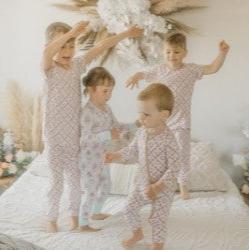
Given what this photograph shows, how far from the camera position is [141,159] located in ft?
7.43

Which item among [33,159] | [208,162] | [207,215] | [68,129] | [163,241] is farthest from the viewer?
[33,159]

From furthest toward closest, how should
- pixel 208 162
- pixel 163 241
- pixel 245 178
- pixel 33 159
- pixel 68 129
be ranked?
pixel 33 159
pixel 245 178
pixel 208 162
pixel 68 129
pixel 163 241

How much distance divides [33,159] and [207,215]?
1.33 meters

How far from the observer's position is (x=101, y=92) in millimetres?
2461

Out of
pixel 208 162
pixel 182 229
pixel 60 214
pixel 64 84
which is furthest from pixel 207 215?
pixel 64 84

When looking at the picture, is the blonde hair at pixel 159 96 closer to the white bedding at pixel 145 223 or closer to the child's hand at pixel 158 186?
the child's hand at pixel 158 186

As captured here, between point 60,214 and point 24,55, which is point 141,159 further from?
point 24,55

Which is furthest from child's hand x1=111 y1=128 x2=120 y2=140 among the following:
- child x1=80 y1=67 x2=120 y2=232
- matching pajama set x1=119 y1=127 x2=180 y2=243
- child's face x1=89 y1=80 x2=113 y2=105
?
matching pajama set x1=119 y1=127 x2=180 y2=243

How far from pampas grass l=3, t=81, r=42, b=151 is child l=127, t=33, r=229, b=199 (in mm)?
972

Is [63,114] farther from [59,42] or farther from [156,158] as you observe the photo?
[156,158]

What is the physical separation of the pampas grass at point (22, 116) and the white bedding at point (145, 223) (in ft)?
1.95

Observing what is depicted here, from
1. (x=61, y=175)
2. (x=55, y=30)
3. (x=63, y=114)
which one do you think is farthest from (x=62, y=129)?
(x=55, y=30)

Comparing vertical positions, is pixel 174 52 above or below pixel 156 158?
above

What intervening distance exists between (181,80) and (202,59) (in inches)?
24.2
